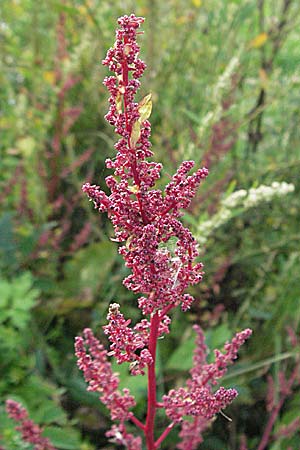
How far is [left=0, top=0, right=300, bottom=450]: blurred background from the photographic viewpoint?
44.9 inches

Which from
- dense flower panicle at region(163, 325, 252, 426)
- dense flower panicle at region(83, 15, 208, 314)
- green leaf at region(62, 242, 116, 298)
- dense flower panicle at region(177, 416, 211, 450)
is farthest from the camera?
green leaf at region(62, 242, 116, 298)

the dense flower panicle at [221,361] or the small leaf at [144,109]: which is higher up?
the small leaf at [144,109]

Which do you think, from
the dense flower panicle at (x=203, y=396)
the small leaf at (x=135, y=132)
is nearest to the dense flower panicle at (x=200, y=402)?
the dense flower panicle at (x=203, y=396)

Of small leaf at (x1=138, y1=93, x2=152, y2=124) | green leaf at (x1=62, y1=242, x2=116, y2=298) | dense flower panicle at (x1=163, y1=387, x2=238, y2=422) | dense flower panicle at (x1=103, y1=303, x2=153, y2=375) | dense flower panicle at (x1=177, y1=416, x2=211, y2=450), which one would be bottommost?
dense flower panicle at (x1=163, y1=387, x2=238, y2=422)

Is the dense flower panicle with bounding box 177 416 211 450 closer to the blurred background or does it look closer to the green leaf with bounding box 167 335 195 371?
the blurred background

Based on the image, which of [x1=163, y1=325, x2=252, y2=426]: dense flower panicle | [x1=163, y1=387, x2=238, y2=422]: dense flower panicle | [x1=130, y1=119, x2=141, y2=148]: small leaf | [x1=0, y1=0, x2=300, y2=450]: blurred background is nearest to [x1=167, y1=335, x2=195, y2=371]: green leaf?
[x1=0, y1=0, x2=300, y2=450]: blurred background

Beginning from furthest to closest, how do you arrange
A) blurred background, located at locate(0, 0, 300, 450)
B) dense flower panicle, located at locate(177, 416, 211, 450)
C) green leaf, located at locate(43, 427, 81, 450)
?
blurred background, located at locate(0, 0, 300, 450)
green leaf, located at locate(43, 427, 81, 450)
dense flower panicle, located at locate(177, 416, 211, 450)

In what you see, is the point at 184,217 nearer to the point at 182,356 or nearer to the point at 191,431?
the point at 182,356

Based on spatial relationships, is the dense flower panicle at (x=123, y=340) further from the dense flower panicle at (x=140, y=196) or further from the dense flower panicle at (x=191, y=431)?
the dense flower panicle at (x=191, y=431)

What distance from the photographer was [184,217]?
1131 millimetres

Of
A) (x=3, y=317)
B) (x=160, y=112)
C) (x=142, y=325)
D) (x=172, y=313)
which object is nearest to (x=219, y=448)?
(x=172, y=313)

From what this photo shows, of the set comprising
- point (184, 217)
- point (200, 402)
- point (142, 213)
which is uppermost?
point (184, 217)

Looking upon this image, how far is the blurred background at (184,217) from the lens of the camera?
1.14 metres

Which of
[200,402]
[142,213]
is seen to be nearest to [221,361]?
[200,402]
